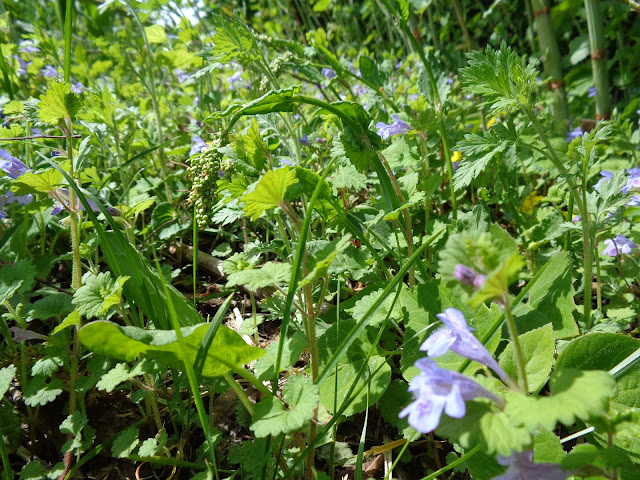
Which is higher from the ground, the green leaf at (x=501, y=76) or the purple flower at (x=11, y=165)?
the purple flower at (x=11, y=165)

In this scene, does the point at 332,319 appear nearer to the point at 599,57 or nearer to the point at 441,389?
the point at 441,389

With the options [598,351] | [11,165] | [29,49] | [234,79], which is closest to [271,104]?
[598,351]

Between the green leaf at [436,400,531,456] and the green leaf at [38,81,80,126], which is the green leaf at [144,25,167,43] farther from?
the green leaf at [436,400,531,456]

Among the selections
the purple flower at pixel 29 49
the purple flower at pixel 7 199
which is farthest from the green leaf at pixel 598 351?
the purple flower at pixel 29 49

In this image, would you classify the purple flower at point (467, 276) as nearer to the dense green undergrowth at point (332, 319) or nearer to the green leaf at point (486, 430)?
the dense green undergrowth at point (332, 319)

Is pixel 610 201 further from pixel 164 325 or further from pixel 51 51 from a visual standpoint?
pixel 51 51

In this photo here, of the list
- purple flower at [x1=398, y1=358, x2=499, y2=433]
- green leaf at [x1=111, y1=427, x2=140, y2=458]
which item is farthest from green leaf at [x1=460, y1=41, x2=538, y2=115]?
green leaf at [x1=111, y1=427, x2=140, y2=458]
